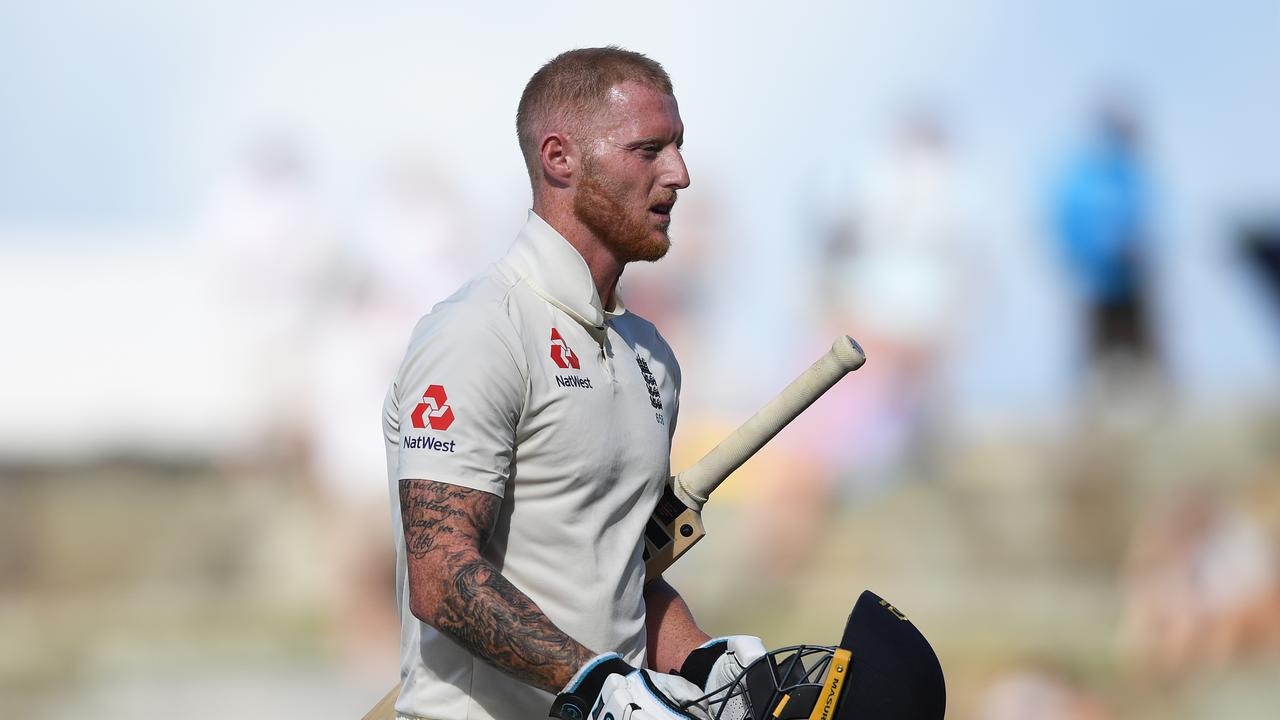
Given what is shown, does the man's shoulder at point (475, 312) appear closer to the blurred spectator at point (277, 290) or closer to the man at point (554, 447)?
the man at point (554, 447)

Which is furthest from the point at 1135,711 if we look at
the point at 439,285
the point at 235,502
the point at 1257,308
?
the point at 235,502

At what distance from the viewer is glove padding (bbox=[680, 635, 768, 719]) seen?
91.3 inches

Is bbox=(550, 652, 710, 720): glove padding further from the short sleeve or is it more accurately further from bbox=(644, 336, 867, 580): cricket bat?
bbox=(644, 336, 867, 580): cricket bat

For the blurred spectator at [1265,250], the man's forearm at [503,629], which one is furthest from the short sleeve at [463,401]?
the blurred spectator at [1265,250]

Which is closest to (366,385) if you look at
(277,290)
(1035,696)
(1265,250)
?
(277,290)

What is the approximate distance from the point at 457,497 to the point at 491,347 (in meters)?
0.23

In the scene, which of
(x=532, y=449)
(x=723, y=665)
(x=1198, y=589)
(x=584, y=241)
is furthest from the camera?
(x=1198, y=589)

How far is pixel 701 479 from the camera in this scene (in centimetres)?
265

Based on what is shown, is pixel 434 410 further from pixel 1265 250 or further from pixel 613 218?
pixel 1265 250

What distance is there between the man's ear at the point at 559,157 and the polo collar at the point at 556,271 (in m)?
0.08

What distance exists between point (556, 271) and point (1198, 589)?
731cm

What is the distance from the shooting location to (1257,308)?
905cm

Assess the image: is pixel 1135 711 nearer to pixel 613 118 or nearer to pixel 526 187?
pixel 526 187

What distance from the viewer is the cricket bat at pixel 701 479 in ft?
8.46
